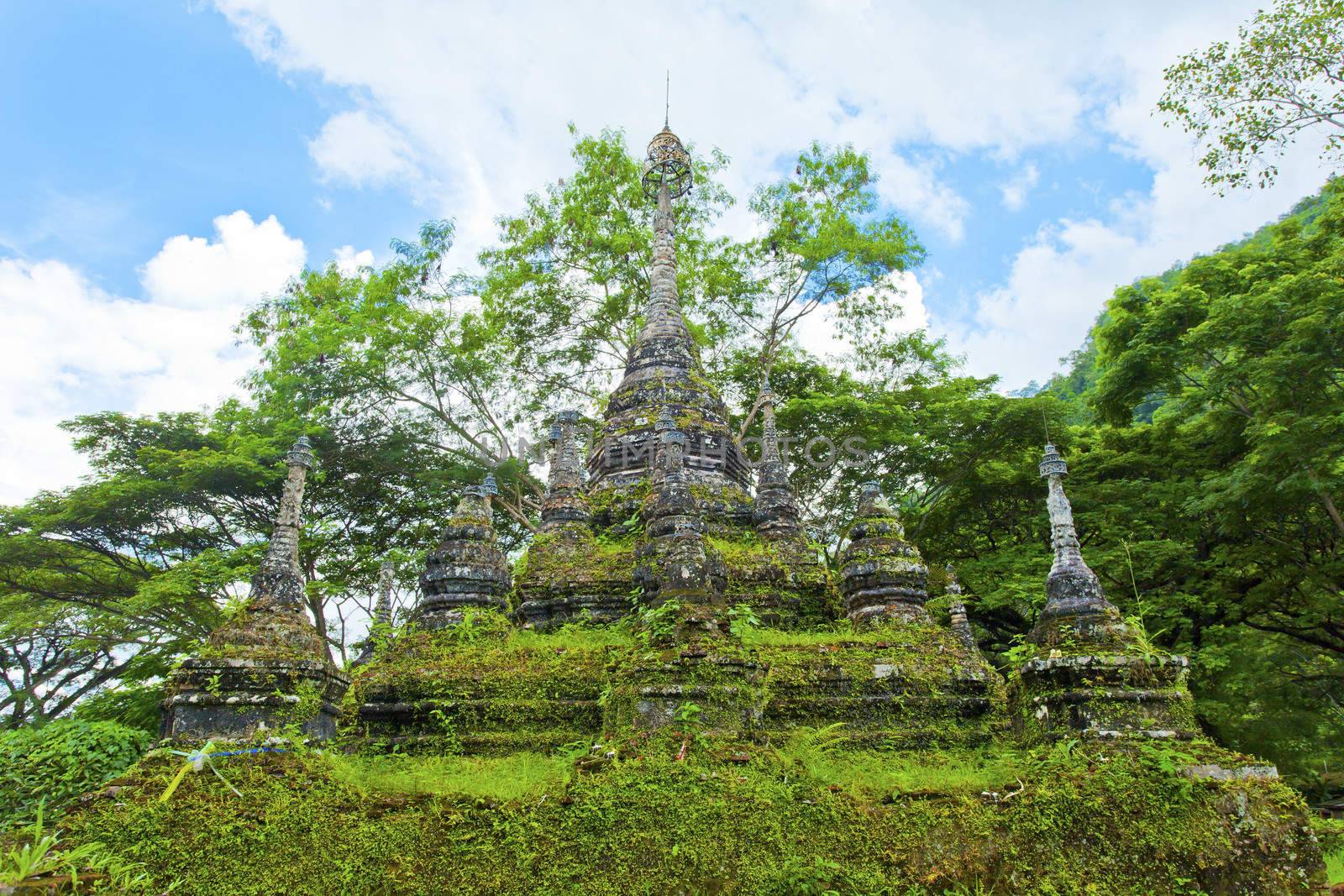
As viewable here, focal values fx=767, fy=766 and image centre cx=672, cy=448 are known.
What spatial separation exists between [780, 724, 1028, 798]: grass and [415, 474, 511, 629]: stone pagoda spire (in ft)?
13.1

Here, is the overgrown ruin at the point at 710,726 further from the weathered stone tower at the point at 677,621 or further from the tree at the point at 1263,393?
the tree at the point at 1263,393

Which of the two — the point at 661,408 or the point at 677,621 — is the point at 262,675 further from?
the point at 661,408

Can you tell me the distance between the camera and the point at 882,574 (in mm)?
8422

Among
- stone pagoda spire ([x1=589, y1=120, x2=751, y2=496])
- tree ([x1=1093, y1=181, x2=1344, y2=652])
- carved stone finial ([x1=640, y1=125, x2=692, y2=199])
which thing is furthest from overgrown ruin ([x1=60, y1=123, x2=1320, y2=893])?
carved stone finial ([x1=640, y1=125, x2=692, y2=199])

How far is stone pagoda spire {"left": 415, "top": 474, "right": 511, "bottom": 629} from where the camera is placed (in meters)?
8.70

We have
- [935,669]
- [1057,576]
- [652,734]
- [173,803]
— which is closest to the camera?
[173,803]

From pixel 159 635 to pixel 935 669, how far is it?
1571 cm

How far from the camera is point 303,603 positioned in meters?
7.27

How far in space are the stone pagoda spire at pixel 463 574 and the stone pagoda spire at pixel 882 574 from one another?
13.3ft

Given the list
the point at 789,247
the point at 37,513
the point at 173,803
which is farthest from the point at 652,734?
the point at 789,247

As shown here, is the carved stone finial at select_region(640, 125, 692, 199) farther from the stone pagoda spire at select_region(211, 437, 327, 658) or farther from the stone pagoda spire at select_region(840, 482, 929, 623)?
the stone pagoda spire at select_region(211, 437, 327, 658)

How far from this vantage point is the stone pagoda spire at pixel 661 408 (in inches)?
476

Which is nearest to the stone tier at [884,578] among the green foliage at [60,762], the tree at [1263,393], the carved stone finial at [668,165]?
the tree at [1263,393]

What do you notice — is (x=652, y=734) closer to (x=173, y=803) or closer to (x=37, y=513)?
(x=173, y=803)
